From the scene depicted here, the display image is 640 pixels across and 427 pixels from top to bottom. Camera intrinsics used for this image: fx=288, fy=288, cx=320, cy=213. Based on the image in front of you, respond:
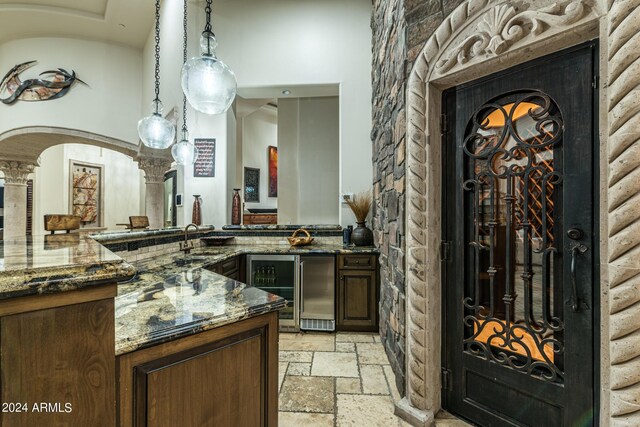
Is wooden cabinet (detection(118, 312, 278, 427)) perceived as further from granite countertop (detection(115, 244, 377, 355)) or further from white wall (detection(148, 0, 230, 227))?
white wall (detection(148, 0, 230, 227))

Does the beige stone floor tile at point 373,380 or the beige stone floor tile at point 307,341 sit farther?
the beige stone floor tile at point 307,341

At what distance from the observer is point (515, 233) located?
1.54 m

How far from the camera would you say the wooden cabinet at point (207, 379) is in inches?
33.3

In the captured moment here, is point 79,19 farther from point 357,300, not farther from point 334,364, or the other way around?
point 334,364

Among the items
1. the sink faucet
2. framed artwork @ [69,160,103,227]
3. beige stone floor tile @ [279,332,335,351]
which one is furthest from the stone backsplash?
framed artwork @ [69,160,103,227]

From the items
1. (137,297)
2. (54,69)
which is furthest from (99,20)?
(137,297)

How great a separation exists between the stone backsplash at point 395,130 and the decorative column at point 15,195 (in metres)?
8.36

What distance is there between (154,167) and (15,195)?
137 inches

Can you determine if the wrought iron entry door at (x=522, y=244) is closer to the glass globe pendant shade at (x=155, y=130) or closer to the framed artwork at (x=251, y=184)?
the glass globe pendant shade at (x=155, y=130)

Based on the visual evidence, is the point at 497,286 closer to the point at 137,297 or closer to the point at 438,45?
the point at 438,45

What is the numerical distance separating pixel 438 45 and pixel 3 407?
2164 millimetres

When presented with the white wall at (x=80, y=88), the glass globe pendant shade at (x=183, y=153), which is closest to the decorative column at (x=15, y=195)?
the white wall at (x=80, y=88)

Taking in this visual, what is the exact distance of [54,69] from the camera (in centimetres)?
536

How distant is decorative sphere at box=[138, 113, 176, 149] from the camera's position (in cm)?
310
